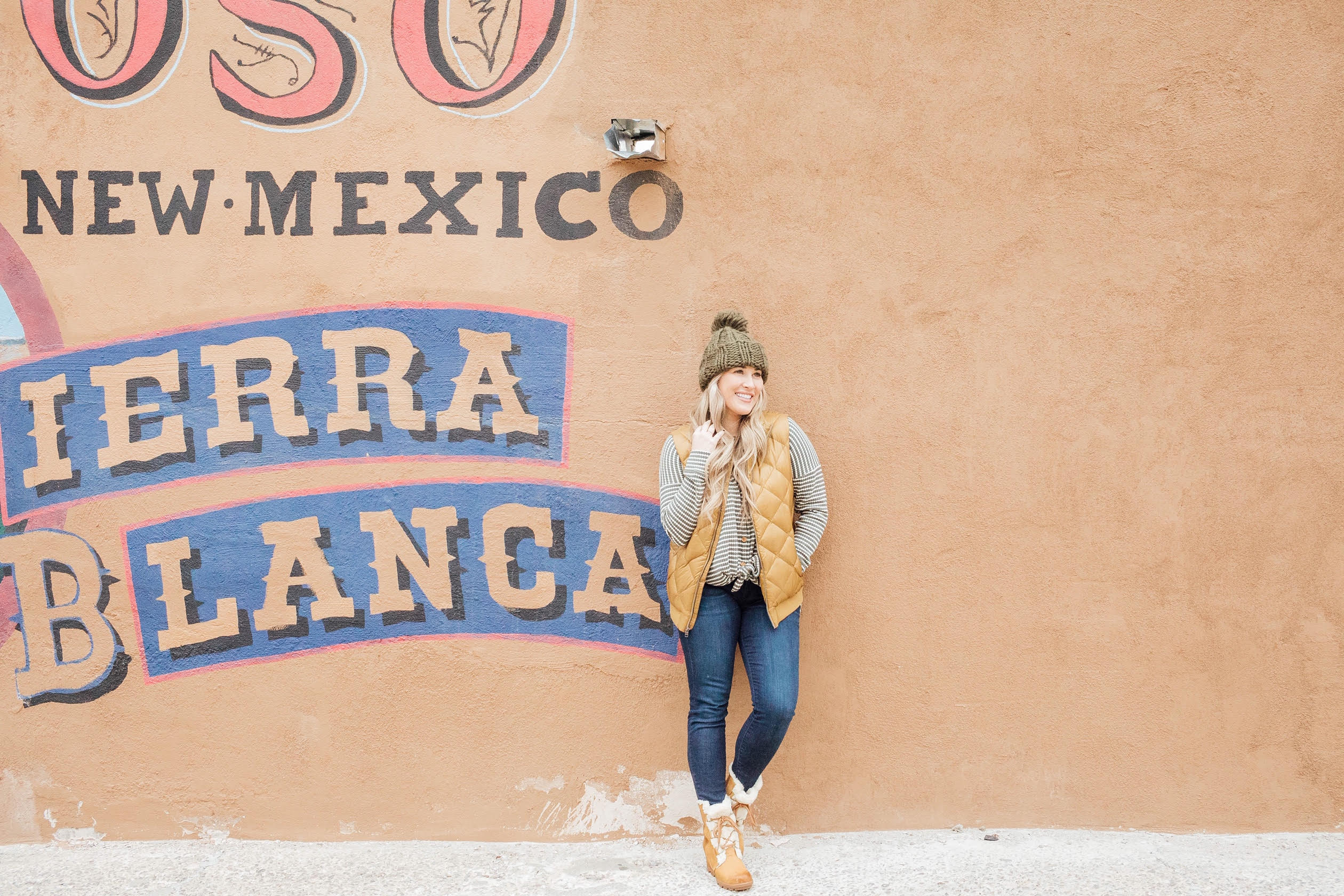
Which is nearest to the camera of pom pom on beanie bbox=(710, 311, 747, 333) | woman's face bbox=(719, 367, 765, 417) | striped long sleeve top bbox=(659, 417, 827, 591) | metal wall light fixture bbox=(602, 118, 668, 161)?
striped long sleeve top bbox=(659, 417, 827, 591)

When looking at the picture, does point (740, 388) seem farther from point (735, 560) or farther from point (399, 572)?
point (399, 572)

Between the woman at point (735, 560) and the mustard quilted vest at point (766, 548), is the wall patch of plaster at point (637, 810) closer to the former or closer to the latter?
the woman at point (735, 560)

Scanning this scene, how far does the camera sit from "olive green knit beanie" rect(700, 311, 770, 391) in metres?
3.40

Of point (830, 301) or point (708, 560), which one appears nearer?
point (708, 560)

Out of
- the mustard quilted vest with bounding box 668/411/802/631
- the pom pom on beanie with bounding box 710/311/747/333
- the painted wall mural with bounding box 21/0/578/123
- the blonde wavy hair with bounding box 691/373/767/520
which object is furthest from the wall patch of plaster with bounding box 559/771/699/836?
the painted wall mural with bounding box 21/0/578/123

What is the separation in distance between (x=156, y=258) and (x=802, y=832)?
355 centimetres

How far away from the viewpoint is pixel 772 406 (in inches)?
152

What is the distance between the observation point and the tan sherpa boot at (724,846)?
3412mm

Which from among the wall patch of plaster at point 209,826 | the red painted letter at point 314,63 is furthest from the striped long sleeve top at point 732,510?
the wall patch of plaster at point 209,826

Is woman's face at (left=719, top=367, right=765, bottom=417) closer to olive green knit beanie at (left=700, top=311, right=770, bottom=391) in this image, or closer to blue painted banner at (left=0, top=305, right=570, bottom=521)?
olive green knit beanie at (left=700, top=311, right=770, bottom=391)

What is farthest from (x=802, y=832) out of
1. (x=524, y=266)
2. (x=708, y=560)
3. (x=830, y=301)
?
(x=524, y=266)

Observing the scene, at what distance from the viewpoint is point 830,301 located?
12.6 ft

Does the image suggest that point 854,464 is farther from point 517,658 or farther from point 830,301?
point 517,658

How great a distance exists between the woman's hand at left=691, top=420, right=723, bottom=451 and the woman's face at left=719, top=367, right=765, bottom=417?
0.11m
